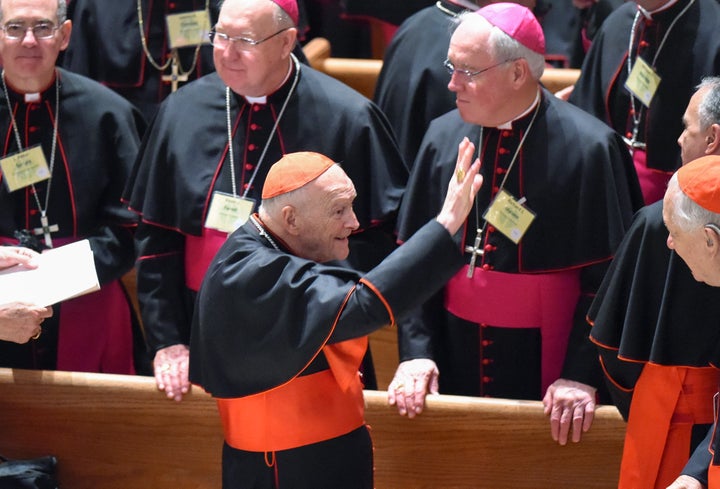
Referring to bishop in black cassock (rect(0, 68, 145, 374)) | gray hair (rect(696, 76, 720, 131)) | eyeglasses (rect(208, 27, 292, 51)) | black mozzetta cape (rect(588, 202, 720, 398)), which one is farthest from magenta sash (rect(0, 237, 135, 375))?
gray hair (rect(696, 76, 720, 131))

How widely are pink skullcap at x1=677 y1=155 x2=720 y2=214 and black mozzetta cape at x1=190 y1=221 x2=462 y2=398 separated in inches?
23.6

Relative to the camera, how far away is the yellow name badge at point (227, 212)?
4.42 metres

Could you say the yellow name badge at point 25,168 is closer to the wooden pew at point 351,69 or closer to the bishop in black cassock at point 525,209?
the bishop in black cassock at point 525,209

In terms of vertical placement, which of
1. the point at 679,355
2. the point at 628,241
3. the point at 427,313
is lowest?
the point at 427,313

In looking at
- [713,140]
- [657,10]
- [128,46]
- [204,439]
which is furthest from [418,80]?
[204,439]

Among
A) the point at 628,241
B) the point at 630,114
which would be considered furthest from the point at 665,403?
the point at 630,114

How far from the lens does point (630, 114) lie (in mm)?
4977

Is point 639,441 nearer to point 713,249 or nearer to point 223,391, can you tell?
point 713,249

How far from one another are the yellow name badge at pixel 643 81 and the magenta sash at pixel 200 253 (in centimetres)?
162

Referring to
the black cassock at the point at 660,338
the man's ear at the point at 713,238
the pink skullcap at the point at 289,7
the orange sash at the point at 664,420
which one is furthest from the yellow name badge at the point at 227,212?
the man's ear at the point at 713,238

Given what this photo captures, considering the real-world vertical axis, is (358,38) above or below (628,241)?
below

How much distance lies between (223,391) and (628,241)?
118 centimetres

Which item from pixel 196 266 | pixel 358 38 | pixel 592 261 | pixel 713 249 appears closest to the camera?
pixel 713 249

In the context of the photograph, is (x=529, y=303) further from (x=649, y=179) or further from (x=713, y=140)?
(x=649, y=179)
